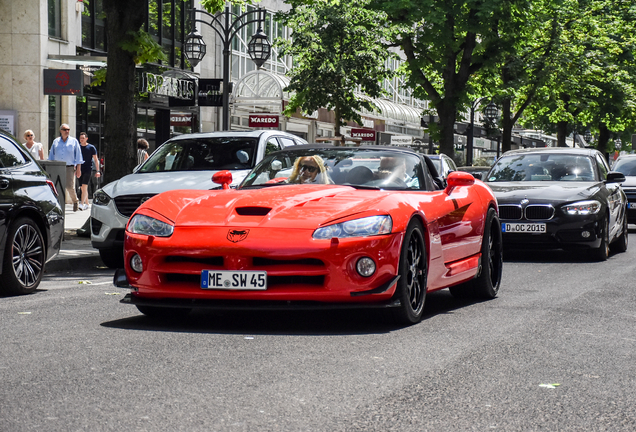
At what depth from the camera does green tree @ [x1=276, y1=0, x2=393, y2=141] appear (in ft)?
95.3

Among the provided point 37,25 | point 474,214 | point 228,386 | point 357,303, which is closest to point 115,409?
point 228,386

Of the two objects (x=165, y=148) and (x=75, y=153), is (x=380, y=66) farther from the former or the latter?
(x=165, y=148)

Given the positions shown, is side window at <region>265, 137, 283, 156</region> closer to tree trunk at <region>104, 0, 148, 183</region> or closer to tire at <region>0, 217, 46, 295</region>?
tree trunk at <region>104, 0, 148, 183</region>

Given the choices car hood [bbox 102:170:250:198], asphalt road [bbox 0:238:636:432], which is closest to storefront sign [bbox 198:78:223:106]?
car hood [bbox 102:170:250:198]

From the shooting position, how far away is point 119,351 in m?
5.86

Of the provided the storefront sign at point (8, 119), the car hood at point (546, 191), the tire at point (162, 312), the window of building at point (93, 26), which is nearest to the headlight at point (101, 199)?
the tire at point (162, 312)

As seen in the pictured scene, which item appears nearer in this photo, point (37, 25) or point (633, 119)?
point (37, 25)

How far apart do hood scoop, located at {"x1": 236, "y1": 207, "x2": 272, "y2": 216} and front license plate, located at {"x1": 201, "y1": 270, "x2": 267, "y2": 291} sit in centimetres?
46

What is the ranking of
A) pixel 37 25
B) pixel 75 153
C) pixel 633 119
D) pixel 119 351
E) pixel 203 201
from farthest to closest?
pixel 633 119, pixel 37 25, pixel 75 153, pixel 203 201, pixel 119 351

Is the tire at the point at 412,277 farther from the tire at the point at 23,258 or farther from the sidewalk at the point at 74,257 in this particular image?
the sidewalk at the point at 74,257

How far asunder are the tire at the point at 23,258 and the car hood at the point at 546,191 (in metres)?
6.61

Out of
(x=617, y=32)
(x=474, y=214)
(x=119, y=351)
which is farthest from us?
(x=617, y=32)

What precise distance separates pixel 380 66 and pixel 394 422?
26706 mm

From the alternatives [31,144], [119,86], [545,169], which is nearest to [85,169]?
[31,144]
